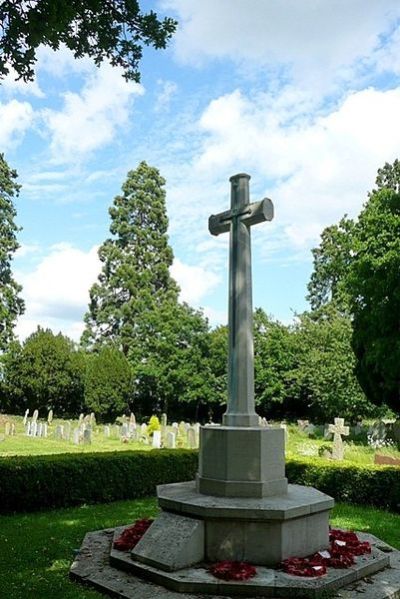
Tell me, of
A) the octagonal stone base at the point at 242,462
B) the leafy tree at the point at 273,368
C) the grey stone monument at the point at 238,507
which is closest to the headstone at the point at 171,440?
the grey stone monument at the point at 238,507

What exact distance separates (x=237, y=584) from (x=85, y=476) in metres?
6.43

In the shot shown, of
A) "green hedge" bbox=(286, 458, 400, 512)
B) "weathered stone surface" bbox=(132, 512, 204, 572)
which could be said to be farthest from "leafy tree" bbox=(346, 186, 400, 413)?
"weathered stone surface" bbox=(132, 512, 204, 572)

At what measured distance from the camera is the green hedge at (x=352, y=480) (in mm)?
10945

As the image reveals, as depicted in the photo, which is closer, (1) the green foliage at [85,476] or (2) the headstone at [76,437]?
(1) the green foliage at [85,476]

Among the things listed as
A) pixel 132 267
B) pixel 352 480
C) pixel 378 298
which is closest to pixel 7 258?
pixel 132 267

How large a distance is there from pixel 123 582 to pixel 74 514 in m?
4.73

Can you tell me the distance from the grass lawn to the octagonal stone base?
5.85ft

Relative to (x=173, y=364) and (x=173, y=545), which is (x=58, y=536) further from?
(x=173, y=364)

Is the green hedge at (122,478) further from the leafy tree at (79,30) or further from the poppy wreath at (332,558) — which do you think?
the leafy tree at (79,30)

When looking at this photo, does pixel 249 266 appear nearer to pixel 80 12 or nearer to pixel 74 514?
pixel 80 12

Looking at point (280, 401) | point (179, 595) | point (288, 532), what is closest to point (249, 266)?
point (288, 532)

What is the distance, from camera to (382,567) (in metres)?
6.23

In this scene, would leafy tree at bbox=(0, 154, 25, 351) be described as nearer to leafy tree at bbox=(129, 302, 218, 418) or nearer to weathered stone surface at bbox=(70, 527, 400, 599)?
leafy tree at bbox=(129, 302, 218, 418)

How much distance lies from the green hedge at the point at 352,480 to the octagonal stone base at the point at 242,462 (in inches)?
214
